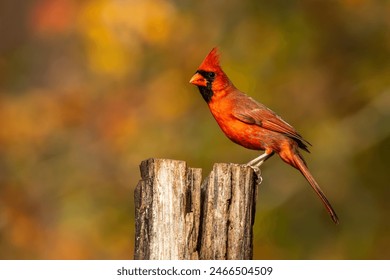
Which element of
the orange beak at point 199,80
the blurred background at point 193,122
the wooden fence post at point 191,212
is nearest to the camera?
the wooden fence post at point 191,212

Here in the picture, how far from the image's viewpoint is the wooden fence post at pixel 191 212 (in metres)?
3.66

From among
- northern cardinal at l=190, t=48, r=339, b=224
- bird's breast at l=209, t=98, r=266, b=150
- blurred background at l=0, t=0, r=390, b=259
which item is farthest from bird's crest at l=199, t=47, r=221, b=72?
blurred background at l=0, t=0, r=390, b=259

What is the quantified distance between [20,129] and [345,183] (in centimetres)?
349

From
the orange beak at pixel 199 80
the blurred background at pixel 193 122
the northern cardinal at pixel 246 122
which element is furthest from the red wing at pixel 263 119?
the blurred background at pixel 193 122

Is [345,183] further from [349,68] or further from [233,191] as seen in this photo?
[233,191]

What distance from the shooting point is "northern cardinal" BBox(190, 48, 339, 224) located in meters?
5.30

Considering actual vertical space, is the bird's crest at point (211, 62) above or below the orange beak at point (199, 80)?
above

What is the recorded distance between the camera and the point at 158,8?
8.93 meters

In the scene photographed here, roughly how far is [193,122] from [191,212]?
4568mm

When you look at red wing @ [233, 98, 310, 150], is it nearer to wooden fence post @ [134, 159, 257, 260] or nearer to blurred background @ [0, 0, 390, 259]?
wooden fence post @ [134, 159, 257, 260]

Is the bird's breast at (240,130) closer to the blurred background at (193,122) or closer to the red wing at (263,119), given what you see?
the red wing at (263,119)

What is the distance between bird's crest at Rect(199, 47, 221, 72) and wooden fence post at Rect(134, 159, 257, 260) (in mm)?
1667

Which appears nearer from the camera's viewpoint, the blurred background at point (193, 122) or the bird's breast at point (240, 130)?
the bird's breast at point (240, 130)
